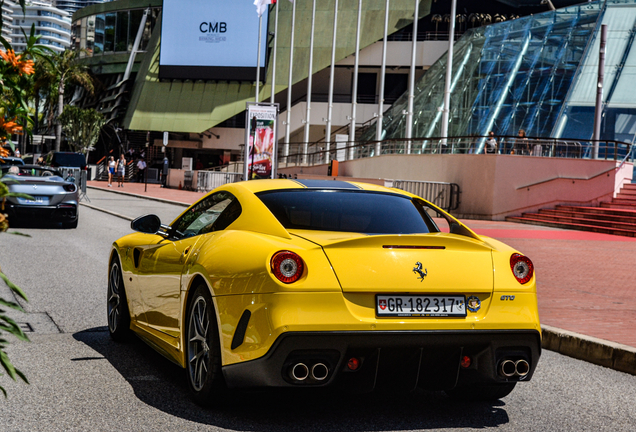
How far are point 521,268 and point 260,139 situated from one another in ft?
76.7

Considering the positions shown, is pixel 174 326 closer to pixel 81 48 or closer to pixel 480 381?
pixel 480 381

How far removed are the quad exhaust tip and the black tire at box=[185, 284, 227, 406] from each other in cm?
156

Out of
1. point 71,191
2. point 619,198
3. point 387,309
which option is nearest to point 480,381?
point 387,309

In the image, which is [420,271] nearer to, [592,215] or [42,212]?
[42,212]

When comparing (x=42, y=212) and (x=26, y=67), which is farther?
(x=42, y=212)

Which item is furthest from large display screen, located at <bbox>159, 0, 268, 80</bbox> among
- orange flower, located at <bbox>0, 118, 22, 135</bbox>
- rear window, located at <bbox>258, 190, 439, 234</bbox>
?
orange flower, located at <bbox>0, 118, 22, 135</bbox>

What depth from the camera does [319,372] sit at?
420 cm

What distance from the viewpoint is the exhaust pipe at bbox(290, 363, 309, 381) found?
4.19 meters

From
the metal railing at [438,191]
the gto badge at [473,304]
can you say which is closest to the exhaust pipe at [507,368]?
the gto badge at [473,304]

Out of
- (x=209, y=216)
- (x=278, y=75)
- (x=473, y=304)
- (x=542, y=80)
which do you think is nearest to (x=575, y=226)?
(x=542, y=80)

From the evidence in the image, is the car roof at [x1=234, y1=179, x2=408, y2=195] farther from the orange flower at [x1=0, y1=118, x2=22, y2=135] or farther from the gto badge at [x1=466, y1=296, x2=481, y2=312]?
the orange flower at [x1=0, y1=118, x2=22, y2=135]

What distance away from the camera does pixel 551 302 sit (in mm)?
9328

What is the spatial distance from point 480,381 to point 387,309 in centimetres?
68

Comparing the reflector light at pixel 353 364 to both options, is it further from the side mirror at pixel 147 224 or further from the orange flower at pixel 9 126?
the side mirror at pixel 147 224
